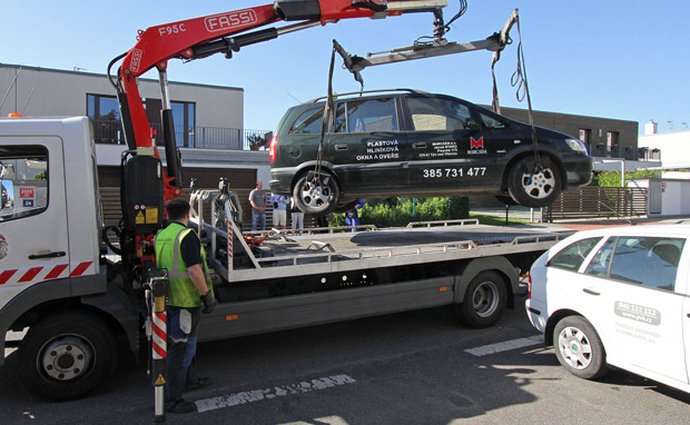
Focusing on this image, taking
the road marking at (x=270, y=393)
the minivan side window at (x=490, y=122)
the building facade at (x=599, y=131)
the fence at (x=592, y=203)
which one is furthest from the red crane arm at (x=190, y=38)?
the building facade at (x=599, y=131)

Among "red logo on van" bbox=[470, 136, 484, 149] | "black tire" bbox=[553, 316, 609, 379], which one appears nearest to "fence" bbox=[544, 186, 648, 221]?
"red logo on van" bbox=[470, 136, 484, 149]

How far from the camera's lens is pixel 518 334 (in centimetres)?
598

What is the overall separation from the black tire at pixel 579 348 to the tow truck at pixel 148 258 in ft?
4.63

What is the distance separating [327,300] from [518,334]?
249cm

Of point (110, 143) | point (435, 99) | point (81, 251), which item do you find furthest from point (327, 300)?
point (110, 143)

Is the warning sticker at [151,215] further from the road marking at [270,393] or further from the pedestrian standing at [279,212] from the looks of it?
the pedestrian standing at [279,212]

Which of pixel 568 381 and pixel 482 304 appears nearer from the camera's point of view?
pixel 568 381

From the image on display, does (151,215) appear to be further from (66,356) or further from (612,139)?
(612,139)

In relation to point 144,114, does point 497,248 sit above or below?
below

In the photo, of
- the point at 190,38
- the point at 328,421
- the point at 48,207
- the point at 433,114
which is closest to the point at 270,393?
the point at 328,421

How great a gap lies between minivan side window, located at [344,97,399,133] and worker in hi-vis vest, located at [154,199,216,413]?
10.5 feet

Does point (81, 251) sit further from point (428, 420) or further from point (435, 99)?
point (435, 99)

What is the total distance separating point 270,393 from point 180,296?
3.82 feet

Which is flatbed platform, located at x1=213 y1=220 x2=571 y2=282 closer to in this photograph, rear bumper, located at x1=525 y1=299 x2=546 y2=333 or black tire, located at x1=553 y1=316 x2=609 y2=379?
rear bumper, located at x1=525 y1=299 x2=546 y2=333
